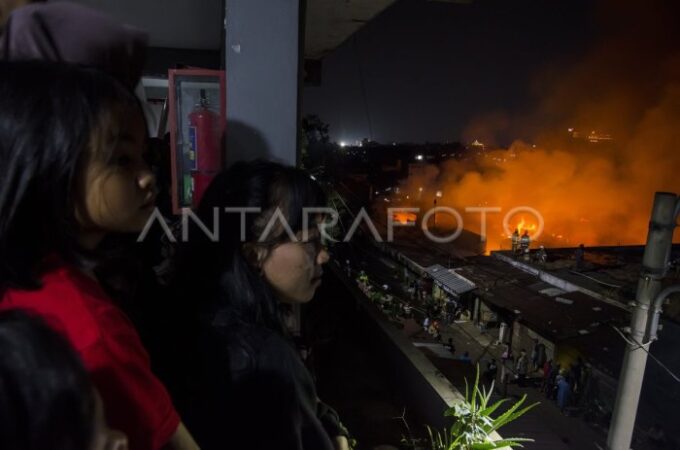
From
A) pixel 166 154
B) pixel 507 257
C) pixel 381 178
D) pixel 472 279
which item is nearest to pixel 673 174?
pixel 381 178

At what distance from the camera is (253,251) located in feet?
5.77

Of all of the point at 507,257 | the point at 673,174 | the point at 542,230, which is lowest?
the point at 542,230

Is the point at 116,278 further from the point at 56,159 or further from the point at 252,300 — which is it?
the point at 56,159

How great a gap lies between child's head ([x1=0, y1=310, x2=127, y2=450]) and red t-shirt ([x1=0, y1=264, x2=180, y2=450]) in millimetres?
135

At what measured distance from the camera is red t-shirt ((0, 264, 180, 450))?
98 centimetres

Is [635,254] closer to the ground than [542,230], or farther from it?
farther from it

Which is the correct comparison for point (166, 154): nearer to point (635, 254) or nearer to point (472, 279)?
Result: point (472, 279)

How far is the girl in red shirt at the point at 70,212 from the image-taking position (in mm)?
994

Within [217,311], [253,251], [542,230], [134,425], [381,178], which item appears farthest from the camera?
[381,178]

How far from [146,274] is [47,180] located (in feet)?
3.49

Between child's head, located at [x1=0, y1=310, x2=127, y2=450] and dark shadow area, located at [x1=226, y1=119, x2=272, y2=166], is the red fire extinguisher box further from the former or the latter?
child's head, located at [x1=0, y1=310, x2=127, y2=450]

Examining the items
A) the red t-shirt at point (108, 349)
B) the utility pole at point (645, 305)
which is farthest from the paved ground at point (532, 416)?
the red t-shirt at point (108, 349)

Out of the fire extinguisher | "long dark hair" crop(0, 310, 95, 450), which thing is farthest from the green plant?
"long dark hair" crop(0, 310, 95, 450)

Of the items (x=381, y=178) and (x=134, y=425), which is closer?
(x=134, y=425)
